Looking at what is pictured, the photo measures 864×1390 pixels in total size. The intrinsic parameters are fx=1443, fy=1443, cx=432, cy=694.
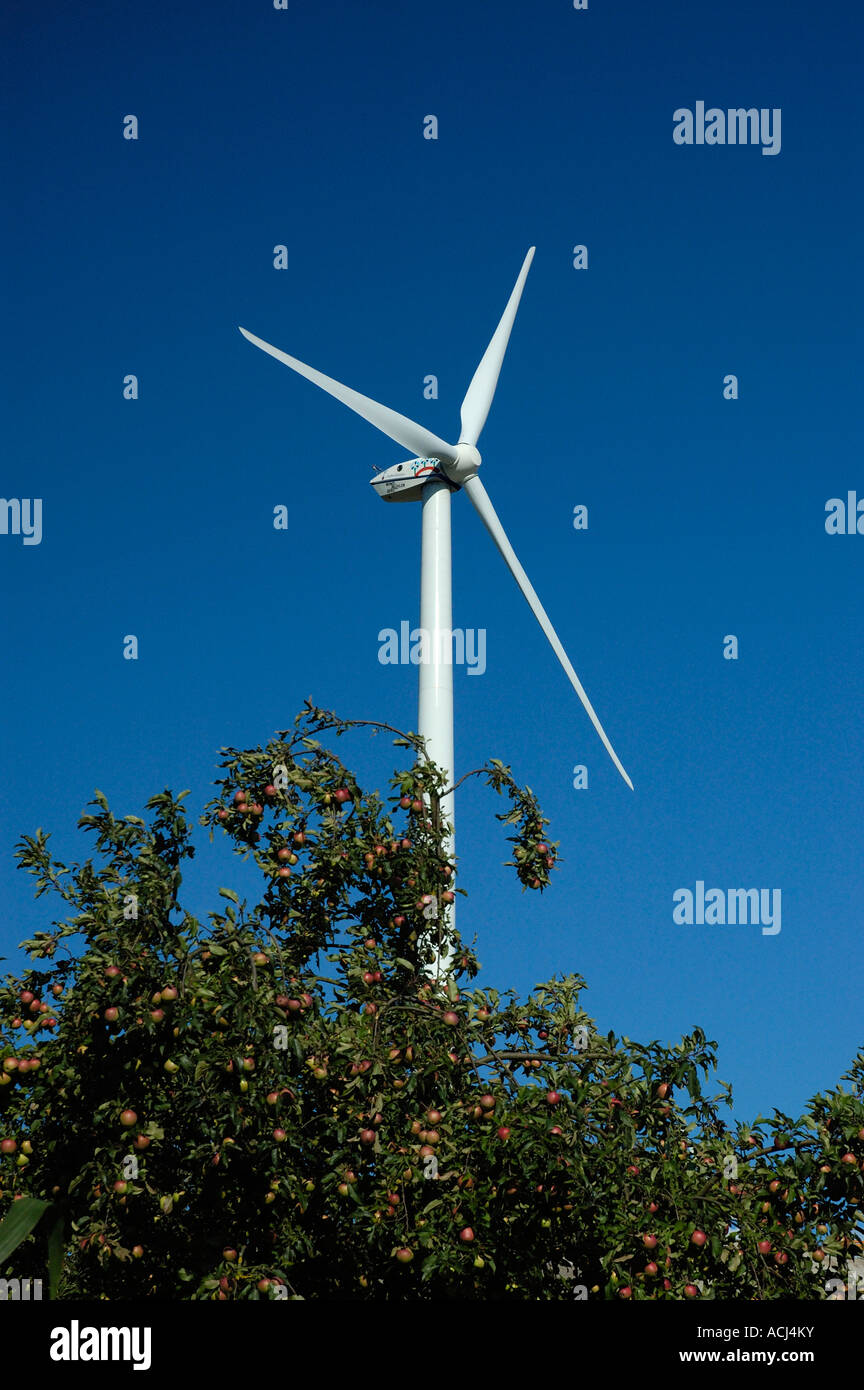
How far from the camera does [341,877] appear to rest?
18188 mm

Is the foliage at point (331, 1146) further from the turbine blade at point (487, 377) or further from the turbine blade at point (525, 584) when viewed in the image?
the turbine blade at point (487, 377)

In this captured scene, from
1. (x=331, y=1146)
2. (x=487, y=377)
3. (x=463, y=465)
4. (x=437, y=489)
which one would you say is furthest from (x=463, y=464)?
(x=331, y=1146)

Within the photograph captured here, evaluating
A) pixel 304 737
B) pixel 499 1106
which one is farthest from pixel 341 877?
pixel 499 1106

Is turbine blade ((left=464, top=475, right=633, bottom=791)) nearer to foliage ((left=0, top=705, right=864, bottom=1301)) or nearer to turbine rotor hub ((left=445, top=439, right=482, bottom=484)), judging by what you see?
turbine rotor hub ((left=445, top=439, right=482, bottom=484))

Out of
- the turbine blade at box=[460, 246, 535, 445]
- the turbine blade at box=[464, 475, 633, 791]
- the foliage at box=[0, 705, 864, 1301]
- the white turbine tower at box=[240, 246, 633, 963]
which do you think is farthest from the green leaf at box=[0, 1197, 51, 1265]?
the turbine blade at box=[460, 246, 535, 445]

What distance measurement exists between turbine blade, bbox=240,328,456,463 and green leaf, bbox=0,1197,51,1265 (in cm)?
1851

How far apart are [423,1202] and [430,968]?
592 cm

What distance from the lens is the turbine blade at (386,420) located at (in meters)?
29.0

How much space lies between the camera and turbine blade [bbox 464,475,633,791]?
28531mm

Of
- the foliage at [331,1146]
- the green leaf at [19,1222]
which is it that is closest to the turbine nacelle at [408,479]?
the foliage at [331,1146]

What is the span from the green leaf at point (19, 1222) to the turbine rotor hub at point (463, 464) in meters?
18.6

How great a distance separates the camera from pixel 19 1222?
43.7ft

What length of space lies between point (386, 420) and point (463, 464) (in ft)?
5.97
